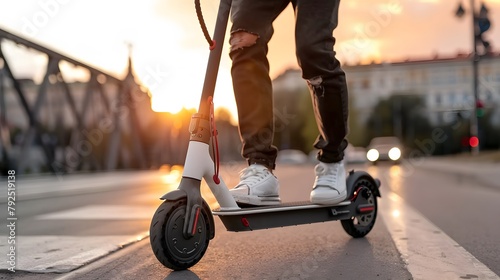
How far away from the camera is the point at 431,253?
9.27 ft

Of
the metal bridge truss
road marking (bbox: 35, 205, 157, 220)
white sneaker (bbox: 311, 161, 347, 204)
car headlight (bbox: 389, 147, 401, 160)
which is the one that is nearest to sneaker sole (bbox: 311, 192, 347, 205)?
white sneaker (bbox: 311, 161, 347, 204)

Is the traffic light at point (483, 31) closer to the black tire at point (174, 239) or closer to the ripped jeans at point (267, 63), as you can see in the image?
the ripped jeans at point (267, 63)

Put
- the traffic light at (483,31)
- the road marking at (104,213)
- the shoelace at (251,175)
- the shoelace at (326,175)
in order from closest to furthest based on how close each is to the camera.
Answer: the shoelace at (251,175) < the shoelace at (326,175) < the road marking at (104,213) < the traffic light at (483,31)

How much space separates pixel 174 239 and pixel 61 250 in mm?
944

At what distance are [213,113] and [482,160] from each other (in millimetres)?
21745

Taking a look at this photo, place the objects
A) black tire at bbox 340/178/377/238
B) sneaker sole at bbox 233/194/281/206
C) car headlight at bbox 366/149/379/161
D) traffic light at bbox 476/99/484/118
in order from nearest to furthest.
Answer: sneaker sole at bbox 233/194/281/206
black tire at bbox 340/178/377/238
traffic light at bbox 476/99/484/118
car headlight at bbox 366/149/379/161

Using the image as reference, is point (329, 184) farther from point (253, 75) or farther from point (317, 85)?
point (253, 75)

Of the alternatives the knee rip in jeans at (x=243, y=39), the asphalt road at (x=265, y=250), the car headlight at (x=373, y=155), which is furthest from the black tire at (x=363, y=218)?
the car headlight at (x=373, y=155)

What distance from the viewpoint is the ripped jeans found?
2920 mm

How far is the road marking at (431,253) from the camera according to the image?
2354mm

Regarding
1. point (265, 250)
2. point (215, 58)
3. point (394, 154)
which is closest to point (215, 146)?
point (215, 58)

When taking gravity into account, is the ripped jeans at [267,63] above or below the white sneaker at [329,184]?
above

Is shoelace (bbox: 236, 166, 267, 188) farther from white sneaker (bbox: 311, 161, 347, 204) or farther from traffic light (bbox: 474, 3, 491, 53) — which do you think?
traffic light (bbox: 474, 3, 491, 53)

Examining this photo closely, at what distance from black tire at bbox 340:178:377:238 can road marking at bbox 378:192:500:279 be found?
16 cm
